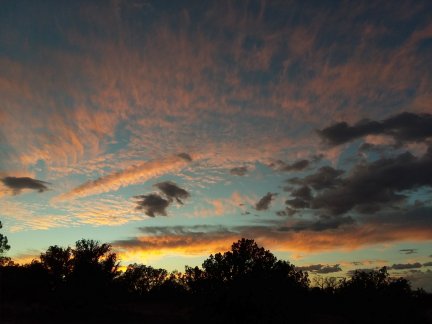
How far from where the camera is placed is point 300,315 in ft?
222

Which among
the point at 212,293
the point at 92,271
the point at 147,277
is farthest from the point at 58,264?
the point at 147,277

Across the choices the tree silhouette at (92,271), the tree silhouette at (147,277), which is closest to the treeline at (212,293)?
the tree silhouette at (92,271)

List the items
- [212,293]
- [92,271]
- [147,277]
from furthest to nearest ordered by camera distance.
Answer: [147,277] → [92,271] → [212,293]

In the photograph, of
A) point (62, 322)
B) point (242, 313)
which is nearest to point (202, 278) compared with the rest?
point (242, 313)

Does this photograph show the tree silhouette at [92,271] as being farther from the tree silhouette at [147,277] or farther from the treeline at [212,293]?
the tree silhouette at [147,277]

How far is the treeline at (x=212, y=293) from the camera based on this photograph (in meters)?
37.7

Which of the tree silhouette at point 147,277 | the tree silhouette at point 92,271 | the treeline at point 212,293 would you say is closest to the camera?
the treeline at point 212,293

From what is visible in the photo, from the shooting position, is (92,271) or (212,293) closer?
(212,293)

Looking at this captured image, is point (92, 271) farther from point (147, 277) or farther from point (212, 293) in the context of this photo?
point (147, 277)

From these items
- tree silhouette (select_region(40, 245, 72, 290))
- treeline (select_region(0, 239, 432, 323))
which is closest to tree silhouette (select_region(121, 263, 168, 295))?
treeline (select_region(0, 239, 432, 323))

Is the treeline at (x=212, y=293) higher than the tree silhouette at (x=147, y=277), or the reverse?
the tree silhouette at (x=147, y=277)

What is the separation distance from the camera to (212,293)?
1649 inches

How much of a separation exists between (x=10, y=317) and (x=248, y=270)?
3079 centimetres

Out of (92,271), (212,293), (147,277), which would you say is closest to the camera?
(212,293)
